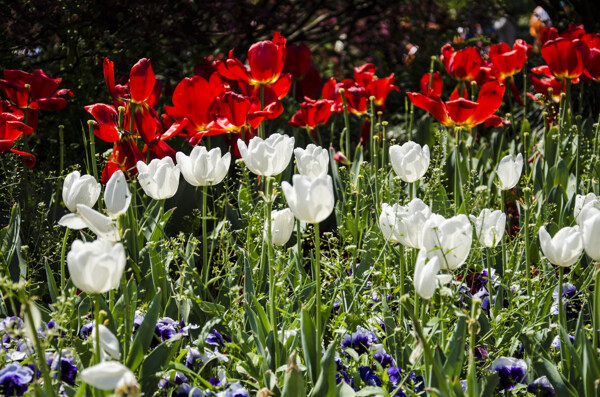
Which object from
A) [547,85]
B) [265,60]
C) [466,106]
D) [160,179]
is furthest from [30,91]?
[547,85]

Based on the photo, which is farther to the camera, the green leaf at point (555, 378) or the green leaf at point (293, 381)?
the green leaf at point (555, 378)

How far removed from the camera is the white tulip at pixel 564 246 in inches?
55.4

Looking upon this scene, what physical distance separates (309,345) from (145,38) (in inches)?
94.2

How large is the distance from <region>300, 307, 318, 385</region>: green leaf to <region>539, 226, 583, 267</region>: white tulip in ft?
1.70

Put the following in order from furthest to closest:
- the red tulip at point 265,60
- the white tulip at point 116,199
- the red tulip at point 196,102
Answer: the red tulip at point 265,60 → the red tulip at point 196,102 → the white tulip at point 116,199

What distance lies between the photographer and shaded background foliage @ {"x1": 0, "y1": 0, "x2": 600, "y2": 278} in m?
3.00

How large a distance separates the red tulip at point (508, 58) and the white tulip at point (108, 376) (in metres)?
2.44

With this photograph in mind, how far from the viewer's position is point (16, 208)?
2.01 m

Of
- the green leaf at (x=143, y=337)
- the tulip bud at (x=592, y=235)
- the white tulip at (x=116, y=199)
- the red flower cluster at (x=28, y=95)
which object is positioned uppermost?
the red flower cluster at (x=28, y=95)

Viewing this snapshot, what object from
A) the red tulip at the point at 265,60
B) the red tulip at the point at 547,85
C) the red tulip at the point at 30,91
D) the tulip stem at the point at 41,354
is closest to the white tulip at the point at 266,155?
the tulip stem at the point at 41,354

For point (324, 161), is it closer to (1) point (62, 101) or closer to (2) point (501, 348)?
(2) point (501, 348)

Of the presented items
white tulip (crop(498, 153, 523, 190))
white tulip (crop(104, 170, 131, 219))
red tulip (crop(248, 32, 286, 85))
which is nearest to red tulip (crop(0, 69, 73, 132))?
red tulip (crop(248, 32, 286, 85))

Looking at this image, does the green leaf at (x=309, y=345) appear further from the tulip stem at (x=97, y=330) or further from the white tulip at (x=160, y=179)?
the white tulip at (x=160, y=179)

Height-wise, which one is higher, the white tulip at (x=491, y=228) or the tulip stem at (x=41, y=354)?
the tulip stem at (x=41, y=354)
